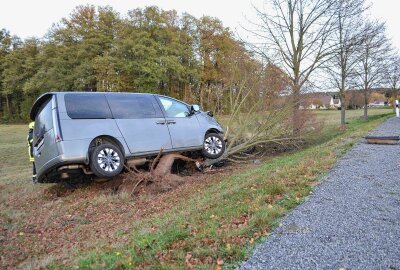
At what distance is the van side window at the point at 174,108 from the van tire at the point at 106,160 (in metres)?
1.80

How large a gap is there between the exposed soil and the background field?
0.7 inches

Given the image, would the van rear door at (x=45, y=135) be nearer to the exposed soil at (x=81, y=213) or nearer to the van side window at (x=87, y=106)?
the van side window at (x=87, y=106)

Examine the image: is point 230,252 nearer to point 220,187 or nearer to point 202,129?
point 220,187

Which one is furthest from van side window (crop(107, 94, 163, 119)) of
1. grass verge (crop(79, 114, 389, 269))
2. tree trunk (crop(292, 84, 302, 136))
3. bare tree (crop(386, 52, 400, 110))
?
bare tree (crop(386, 52, 400, 110))

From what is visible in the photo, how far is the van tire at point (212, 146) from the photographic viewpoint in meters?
8.90

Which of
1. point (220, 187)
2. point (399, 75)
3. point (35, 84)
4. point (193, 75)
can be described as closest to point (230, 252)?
point (220, 187)

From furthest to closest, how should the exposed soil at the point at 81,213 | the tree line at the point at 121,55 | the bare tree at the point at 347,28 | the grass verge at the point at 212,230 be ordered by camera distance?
the tree line at the point at 121,55 → the bare tree at the point at 347,28 → the exposed soil at the point at 81,213 → the grass verge at the point at 212,230

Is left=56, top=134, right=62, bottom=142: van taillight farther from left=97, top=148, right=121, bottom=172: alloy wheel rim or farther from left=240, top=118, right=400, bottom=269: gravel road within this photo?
left=240, top=118, right=400, bottom=269: gravel road

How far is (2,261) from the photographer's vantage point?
4.38 m

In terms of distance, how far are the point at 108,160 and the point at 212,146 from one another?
3271 mm

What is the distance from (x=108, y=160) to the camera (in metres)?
6.73

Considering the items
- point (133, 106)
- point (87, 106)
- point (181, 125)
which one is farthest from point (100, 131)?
point (181, 125)

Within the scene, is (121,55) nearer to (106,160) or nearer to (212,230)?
(106,160)

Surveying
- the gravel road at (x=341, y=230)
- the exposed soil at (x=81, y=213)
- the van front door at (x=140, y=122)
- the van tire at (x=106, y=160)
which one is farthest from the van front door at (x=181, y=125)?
the gravel road at (x=341, y=230)
